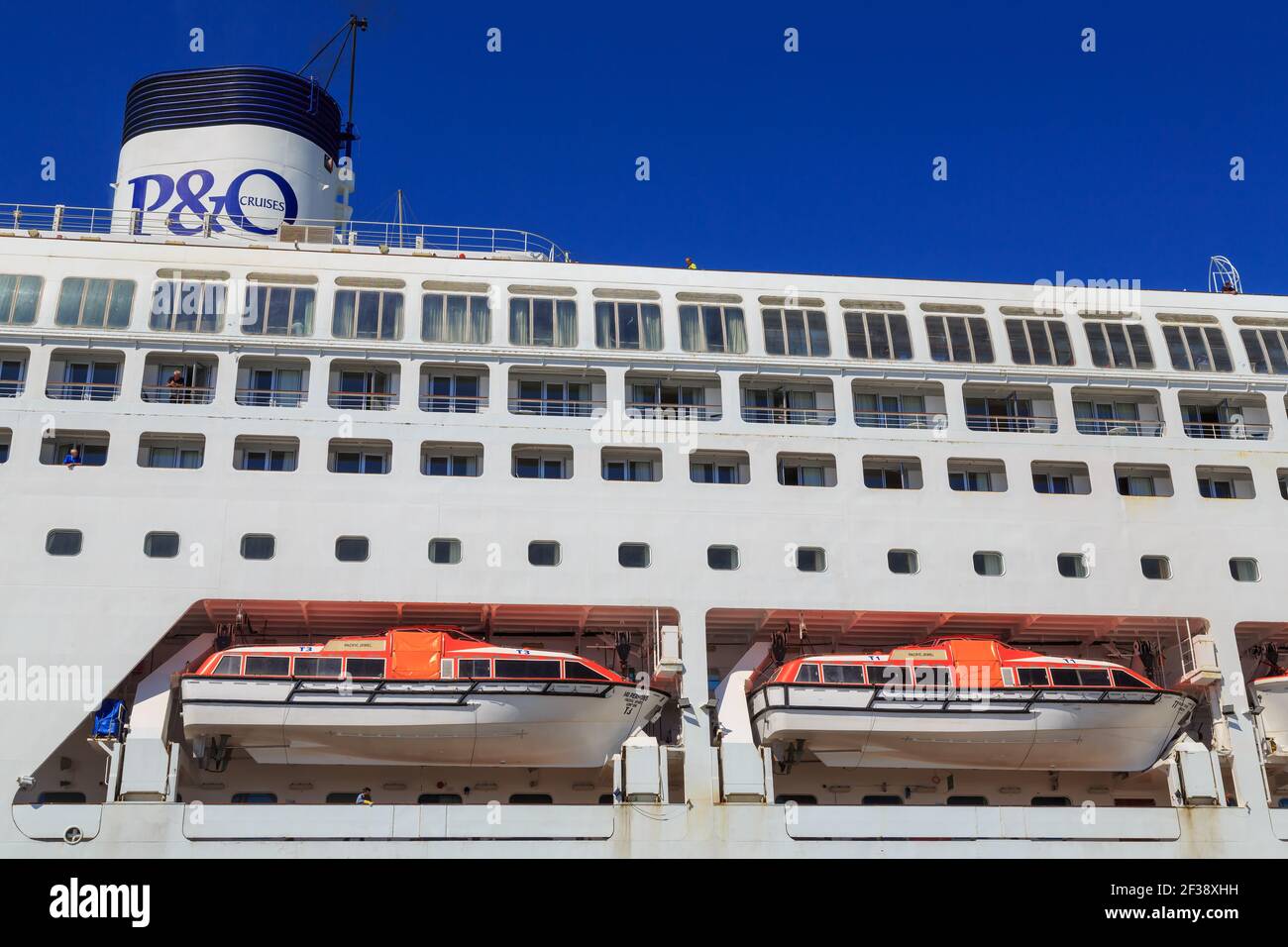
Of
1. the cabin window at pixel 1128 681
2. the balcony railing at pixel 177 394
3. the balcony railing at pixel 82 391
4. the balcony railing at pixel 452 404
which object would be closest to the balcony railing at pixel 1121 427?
the cabin window at pixel 1128 681

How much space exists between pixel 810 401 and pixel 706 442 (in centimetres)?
231

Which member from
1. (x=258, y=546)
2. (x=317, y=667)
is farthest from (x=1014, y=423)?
(x=258, y=546)

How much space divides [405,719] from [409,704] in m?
0.20

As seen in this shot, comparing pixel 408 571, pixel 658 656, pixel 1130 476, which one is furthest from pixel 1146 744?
pixel 408 571

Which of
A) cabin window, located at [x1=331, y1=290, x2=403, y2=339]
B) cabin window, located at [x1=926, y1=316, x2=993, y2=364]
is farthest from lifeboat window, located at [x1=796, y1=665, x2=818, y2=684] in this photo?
cabin window, located at [x1=331, y1=290, x2=403, y2=339]

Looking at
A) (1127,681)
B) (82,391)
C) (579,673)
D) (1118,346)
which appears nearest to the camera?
(579,673)

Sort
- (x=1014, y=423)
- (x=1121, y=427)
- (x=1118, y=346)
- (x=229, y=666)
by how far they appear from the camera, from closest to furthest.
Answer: (x=229, y=666) → (x=1014, y=423) → (x=1121, y=427) → (x=1118, y=346)

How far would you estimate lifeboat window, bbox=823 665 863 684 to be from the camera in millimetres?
19422

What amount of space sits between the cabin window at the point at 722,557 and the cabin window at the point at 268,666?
6.24m

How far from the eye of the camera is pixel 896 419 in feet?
74.5

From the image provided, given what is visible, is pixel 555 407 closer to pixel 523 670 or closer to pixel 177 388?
pixel 523 670

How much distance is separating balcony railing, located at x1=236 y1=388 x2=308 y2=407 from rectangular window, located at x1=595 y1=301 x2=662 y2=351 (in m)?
4.84

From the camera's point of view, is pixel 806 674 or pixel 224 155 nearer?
pixel 806 674
